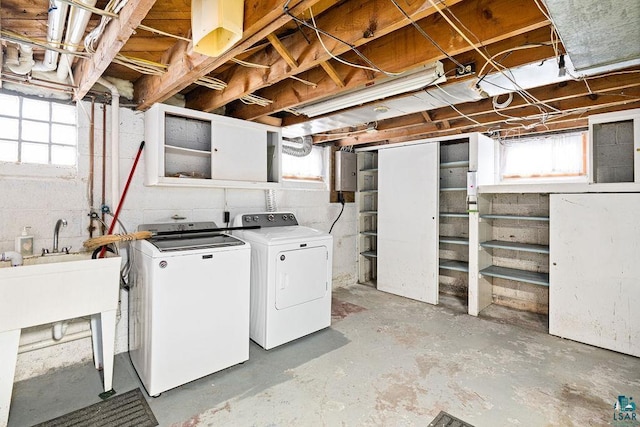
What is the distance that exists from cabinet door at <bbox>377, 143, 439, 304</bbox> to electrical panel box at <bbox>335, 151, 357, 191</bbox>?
0.45 m

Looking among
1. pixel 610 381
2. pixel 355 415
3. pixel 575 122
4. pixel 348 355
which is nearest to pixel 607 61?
pixel 575 122

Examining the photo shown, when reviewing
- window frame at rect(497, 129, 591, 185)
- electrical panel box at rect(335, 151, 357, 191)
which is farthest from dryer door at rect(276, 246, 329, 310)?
window frame at rect(497, 129, 591, 185)

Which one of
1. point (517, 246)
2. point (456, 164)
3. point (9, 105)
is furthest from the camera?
point (456, 164)

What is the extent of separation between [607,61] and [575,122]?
2.02 m

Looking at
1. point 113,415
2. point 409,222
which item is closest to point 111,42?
point 113,415

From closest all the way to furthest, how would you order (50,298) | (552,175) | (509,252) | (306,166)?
1. (50,298)
2. (552,175)
3. (509,252)
4. (306,166)

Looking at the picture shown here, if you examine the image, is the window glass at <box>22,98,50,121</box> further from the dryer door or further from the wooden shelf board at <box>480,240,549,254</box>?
the wooden shelf board at <box>480,240,549,254</box>

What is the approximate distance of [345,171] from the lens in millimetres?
4480

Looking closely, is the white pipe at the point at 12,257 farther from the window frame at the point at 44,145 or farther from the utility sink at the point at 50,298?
the window frame at the point at 44,145

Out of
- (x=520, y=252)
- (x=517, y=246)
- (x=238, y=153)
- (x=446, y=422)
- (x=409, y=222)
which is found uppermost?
(x=238, y=153)

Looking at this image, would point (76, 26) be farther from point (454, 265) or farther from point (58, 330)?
point (454, 265)

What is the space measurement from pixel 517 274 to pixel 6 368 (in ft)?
14.3

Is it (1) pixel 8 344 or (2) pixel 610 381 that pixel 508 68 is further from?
(1) pixel 8 344

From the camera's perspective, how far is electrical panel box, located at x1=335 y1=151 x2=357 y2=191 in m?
4.43
